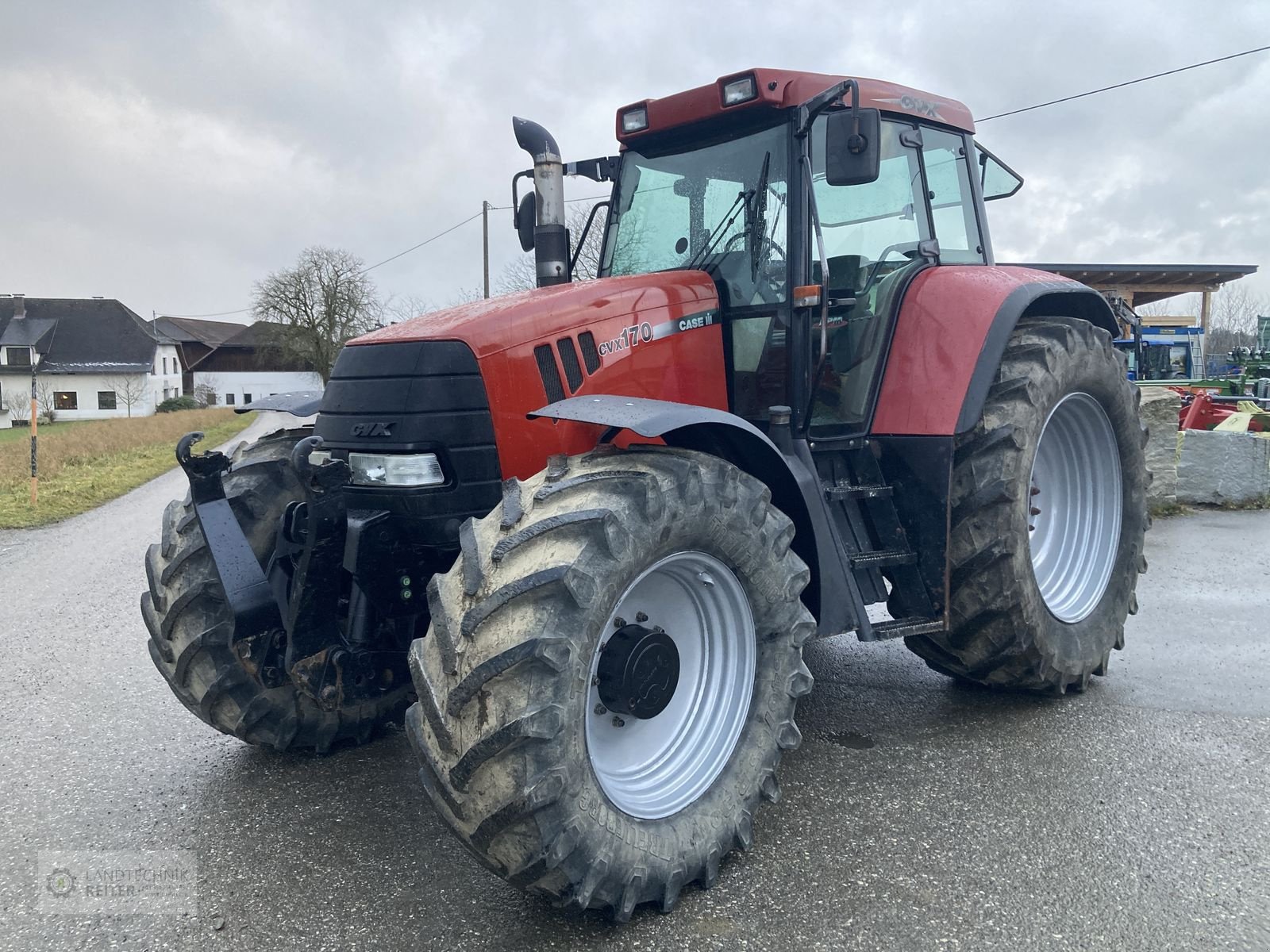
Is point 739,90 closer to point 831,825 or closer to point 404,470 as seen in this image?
point 404,470

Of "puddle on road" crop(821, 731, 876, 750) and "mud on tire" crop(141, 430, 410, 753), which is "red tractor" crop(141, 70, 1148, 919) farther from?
"puddle on road" crop(821, 731, 876, 750)

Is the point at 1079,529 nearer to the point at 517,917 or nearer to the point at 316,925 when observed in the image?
the point at 517,917

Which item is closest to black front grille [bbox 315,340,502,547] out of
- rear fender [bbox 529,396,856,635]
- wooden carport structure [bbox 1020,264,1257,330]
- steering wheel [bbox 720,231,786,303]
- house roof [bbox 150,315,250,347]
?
rear fender [bbox 529,396,856,635]

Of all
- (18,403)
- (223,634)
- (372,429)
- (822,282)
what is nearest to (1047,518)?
(822,282)

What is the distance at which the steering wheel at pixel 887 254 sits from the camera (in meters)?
4.13

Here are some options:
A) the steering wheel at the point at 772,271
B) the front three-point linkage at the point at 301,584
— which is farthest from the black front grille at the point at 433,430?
the steering wheel at the point at 772,271

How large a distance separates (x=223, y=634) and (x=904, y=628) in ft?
8.43

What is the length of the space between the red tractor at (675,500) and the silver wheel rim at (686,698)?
13 millimetres

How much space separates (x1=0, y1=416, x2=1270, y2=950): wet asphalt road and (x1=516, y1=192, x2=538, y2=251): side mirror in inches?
93.1

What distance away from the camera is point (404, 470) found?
3059 millimetres

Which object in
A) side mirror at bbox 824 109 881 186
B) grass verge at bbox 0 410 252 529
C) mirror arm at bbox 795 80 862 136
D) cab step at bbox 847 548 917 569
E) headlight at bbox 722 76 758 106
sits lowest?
grass verge at bbox 0 410 252 529

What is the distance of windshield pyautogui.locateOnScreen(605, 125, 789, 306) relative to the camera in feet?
12.7

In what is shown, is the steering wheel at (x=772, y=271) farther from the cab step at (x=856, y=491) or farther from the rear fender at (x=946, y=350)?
the cab step at (x=856, y=491)

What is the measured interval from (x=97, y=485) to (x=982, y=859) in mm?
15502
